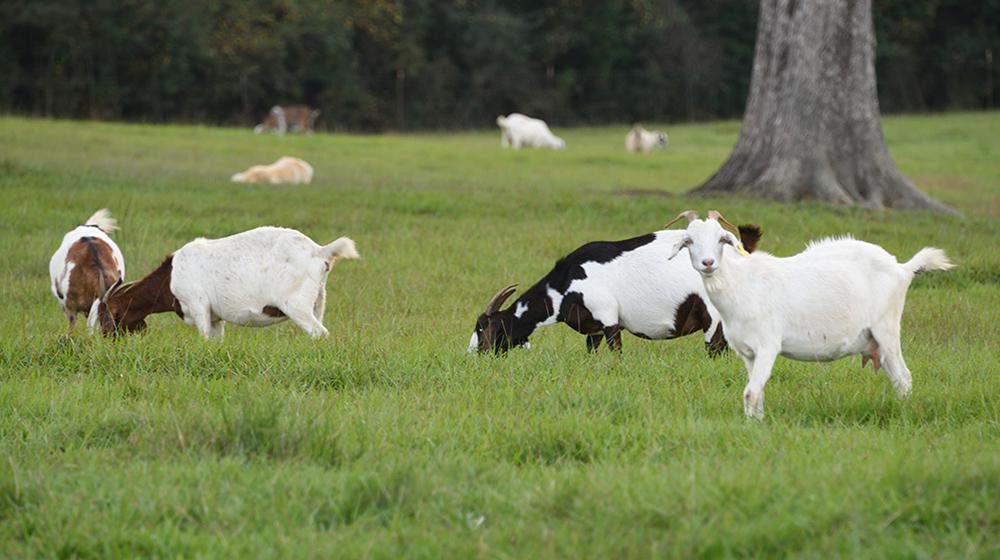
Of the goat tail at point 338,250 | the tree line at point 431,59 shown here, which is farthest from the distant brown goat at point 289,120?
the goat tail at point 338,250

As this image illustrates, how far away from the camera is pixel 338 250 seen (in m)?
8.80

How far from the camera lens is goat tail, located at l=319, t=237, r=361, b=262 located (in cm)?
872

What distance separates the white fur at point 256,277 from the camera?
8.84 m

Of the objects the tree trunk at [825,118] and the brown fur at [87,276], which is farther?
the tree trunk at [825,118]

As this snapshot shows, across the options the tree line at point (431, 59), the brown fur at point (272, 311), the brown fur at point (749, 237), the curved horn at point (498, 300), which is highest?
the tree line at point (431, 59)

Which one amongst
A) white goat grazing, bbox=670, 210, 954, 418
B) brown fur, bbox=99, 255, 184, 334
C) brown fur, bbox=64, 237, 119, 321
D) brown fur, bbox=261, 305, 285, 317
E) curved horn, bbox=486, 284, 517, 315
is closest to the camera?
white goat grazing, bbox=670, 210, 954, 418

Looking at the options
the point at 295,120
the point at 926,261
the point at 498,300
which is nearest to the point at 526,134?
the point at 295,120

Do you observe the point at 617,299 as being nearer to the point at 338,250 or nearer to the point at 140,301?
the point at 338,250

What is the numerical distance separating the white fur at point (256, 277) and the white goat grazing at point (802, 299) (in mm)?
3056

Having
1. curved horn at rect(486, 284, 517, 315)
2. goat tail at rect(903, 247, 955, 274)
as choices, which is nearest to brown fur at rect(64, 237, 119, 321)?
curved horn at rect(486, 284, 517, 315)

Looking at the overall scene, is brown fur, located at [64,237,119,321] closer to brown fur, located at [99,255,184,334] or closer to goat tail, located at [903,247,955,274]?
brown fur, located at [99,255,184,334]

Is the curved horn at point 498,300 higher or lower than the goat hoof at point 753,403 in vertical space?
higher

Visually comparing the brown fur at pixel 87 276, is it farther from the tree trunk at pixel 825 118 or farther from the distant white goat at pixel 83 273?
the tree trunk at pixel 825 118

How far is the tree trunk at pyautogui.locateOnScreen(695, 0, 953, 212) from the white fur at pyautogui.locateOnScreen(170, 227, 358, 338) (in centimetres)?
1014
